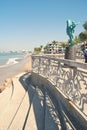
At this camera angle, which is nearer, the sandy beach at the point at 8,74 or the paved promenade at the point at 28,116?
the paved promenade at the point at 28,116

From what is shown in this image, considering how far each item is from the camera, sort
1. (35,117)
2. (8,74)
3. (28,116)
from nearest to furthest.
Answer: (35,117) → (28,116) → (8,74)

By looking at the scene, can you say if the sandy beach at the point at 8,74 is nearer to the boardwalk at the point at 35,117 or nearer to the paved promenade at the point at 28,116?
the paved promenade at the point at 28,116

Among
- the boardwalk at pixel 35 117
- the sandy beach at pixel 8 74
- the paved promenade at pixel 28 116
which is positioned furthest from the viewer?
the sandy beach at pixel 8 74

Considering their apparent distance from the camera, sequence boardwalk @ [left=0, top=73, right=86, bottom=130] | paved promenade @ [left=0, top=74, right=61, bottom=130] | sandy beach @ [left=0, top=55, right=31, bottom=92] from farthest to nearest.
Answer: sandy beach @ [left=0, top=55, right=31, bottom=92] < paved promenade @ [left=0, top=74, right=61, bottom=130] < boardwalk @ [left=0, top=73, right=86, bottom=130]

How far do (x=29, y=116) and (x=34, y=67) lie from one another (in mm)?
7015

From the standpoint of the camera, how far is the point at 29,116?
20.1ft

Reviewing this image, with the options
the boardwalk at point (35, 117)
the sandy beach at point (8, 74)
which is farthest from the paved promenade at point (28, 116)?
the sandy beach at point (8, 74)

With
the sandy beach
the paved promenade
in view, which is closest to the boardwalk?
the paved promenade

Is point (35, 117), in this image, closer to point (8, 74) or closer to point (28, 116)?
point (28, 116)

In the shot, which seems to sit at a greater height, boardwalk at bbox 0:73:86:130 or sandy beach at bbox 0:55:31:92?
boardwalk at bbox 0:73:86:130

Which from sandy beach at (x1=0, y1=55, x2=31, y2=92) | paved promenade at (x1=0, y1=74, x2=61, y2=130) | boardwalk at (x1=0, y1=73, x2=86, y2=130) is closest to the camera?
boardwalk at (x1=0, y1=73, x2=86, y2=130)

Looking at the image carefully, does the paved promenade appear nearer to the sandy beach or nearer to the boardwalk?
the boardwalk

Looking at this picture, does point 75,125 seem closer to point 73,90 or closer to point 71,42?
point 73,90

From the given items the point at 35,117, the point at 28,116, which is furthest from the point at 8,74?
the point at 35,117
